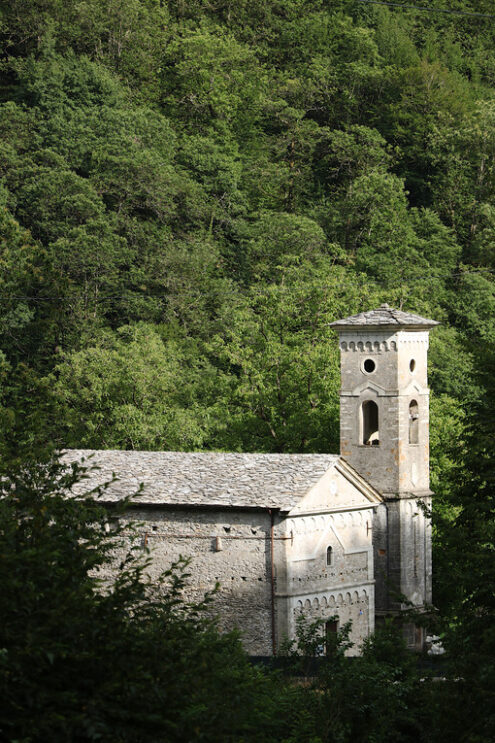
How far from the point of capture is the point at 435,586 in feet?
111

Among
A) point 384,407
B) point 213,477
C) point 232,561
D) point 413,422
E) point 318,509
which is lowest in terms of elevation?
point 232,561

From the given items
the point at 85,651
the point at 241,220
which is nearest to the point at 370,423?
the point at 85,651

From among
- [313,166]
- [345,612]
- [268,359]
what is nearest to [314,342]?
[268,359]

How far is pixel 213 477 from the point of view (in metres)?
27.9

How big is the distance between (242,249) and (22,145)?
9.73 meters

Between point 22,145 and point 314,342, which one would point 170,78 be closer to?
point 22,145

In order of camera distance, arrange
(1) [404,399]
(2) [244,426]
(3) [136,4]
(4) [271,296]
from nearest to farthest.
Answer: (1) [404,399], (2) [244,426], (4) [271,296], (3) [136,4]

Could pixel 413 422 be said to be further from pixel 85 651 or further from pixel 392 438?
pixel 85 651

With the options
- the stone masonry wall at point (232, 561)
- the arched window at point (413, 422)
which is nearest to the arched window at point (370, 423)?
the arched window at point (413, 422)

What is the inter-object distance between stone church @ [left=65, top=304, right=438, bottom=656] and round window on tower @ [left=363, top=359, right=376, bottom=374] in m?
0.05

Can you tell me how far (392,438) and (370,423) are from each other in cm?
136

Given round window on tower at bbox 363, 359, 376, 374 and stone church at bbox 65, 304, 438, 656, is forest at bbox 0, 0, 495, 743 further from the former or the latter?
round window on tower at bbox 363, 359, 376, 374

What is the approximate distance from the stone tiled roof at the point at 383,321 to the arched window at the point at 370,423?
6.44ft

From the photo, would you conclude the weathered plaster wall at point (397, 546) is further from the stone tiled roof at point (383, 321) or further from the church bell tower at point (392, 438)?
the stone tiled roof at point (383, 321)
